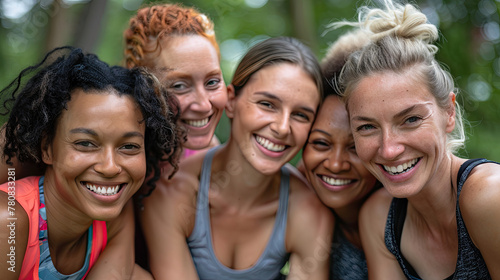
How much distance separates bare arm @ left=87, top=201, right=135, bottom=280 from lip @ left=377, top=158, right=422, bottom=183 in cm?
152

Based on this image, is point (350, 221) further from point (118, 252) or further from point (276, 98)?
point (118, 252)

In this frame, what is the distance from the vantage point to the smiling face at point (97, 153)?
2.49 metres

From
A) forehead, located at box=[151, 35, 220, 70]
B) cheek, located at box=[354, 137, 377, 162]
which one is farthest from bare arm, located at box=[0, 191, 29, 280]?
cheek, located at box=[354, 137, 377, 162]

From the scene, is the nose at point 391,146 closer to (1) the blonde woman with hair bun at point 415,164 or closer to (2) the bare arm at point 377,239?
(1) the blonde woman with hair bun at point 415,164

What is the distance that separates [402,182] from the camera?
8.54 ft

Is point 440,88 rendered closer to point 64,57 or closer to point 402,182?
point 402,182

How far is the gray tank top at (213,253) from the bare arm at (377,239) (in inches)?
20.3

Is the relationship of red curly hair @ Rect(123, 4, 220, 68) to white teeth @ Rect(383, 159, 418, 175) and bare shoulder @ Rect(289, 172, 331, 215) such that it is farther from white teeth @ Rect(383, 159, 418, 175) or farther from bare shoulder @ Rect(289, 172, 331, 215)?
white teeth @ Rect(383, 159, 418, 175)

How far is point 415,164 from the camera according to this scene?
2600 mm

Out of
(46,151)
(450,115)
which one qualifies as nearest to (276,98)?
(450,115)

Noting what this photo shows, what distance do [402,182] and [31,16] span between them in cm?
531

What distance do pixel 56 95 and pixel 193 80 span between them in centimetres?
99

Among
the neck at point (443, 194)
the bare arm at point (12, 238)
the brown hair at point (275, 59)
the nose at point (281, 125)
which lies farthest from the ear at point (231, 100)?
the bare arm at point (12, 238)

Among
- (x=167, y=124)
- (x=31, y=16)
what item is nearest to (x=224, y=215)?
(x=167, y=124)
